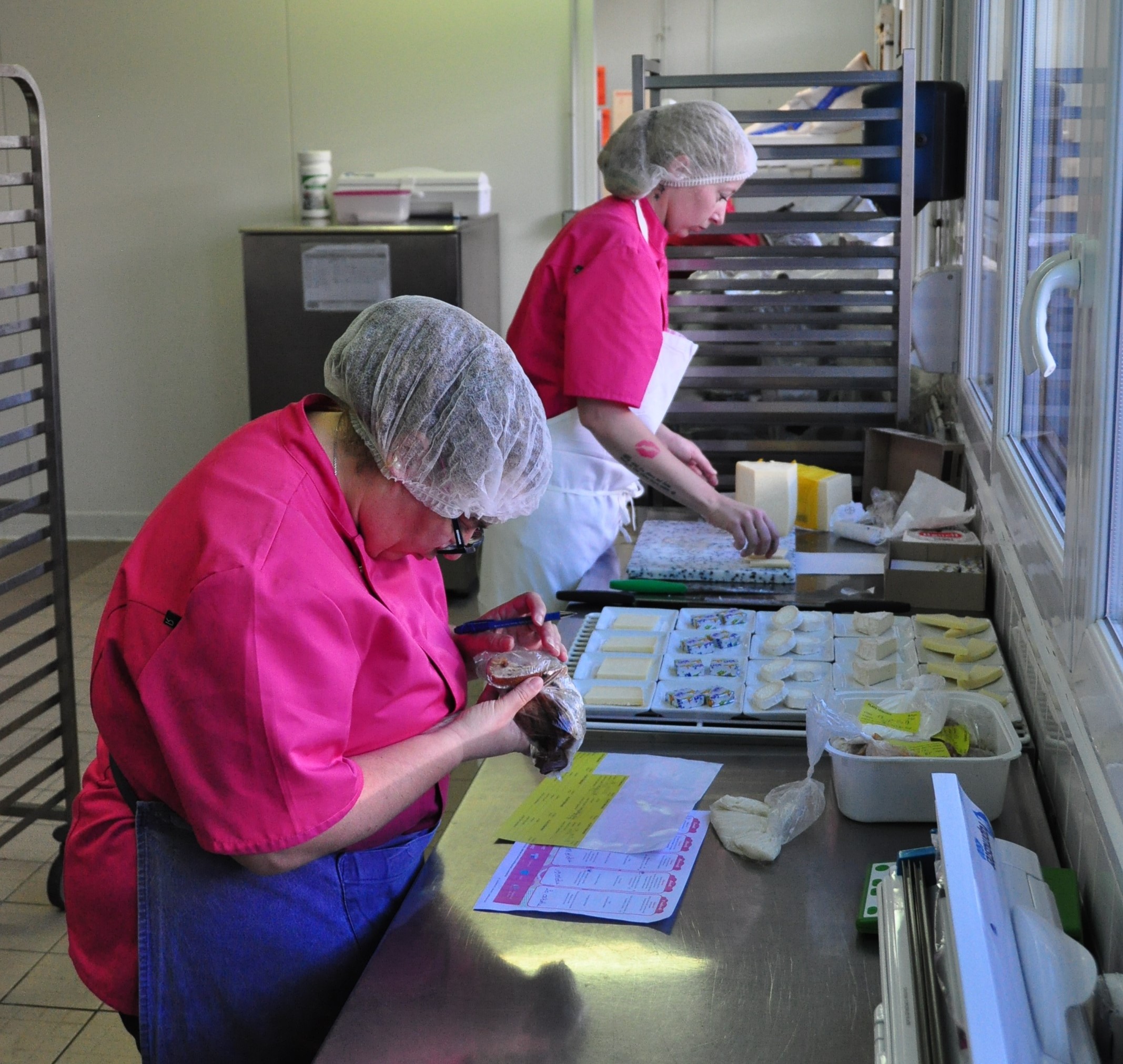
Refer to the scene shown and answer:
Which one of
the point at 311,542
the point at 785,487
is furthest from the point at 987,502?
the point at 311,542

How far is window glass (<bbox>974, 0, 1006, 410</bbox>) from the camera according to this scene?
274cm

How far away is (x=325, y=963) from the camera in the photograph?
55.9 inches

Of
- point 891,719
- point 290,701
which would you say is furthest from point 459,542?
point 891,719

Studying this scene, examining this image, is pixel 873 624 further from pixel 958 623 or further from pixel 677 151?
pixel 677 151

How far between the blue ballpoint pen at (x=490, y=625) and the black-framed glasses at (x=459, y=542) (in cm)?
22

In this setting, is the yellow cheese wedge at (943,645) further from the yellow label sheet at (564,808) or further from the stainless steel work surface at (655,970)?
the yellow label sheet at (564,808)

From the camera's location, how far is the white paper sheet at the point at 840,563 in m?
2.56

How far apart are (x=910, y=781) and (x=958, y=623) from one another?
66 cm

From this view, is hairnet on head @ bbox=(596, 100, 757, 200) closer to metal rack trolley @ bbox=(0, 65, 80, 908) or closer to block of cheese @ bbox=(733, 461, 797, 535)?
block of cheese @ bbox=(733, 461, 797, 535)

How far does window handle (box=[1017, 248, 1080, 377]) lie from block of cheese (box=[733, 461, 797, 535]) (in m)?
1.41

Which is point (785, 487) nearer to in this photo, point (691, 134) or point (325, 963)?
point (691, 134)

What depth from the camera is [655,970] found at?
4.19ft

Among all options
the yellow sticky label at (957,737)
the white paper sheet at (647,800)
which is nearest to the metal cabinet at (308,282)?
the white paper sheet at (647,800)

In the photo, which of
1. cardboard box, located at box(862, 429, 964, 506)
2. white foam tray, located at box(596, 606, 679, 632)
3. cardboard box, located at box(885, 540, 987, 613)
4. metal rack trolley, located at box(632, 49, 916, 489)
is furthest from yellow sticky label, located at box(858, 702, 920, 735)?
metal rack trolley, located at box(632, 49, 916, 489)
